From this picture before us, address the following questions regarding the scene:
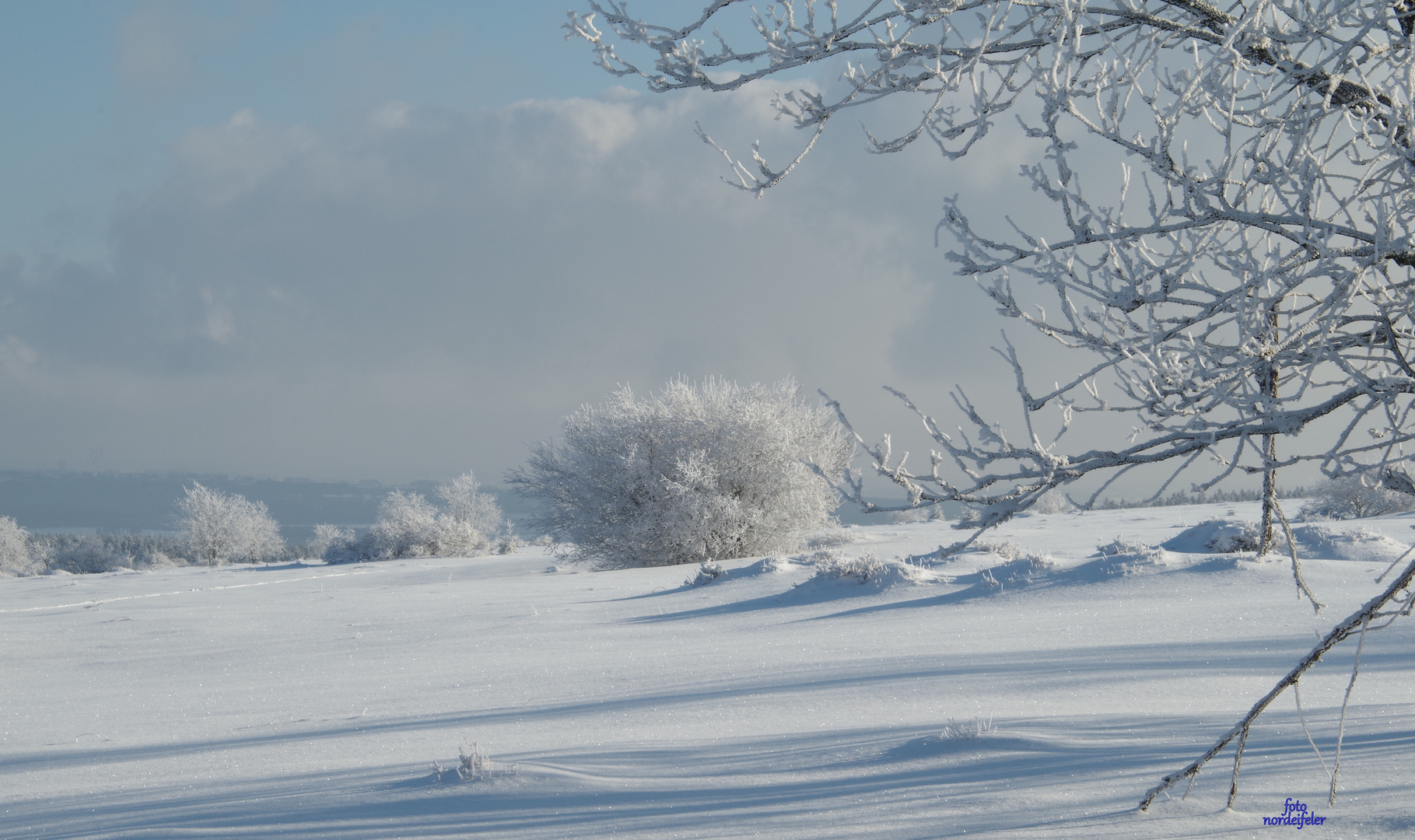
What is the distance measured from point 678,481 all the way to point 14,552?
128ft

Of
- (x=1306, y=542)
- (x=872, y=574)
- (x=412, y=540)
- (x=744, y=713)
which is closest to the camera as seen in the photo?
(x=744, y=713)

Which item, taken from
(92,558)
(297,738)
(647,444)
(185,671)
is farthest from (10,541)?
(297,738)

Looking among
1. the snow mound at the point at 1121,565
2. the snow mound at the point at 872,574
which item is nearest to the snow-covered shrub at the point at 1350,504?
the snow mound at the point at 1121,565

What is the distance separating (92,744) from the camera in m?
4.55

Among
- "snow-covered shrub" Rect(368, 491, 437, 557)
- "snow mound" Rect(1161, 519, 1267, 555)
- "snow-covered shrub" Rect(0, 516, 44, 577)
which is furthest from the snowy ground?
"snow-covered shrub" Rect(0, 516, 44, 577)

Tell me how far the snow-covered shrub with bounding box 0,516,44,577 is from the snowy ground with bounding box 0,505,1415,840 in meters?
39.0

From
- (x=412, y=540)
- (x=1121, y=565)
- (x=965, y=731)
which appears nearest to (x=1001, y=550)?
(x=1121, y=565)

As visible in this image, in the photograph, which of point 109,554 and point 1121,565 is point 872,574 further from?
point 109,554

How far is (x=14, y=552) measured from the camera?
41219mm

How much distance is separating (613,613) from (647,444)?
1110 cm

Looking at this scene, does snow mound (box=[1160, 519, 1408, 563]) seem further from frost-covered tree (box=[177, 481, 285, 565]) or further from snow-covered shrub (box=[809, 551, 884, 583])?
frost-covered tree (box=[177, 481, 285, 565])

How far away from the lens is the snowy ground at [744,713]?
8.50ft

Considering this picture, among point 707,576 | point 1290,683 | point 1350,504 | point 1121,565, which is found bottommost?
point 1350,504

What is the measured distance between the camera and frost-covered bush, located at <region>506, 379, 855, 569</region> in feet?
62.1
